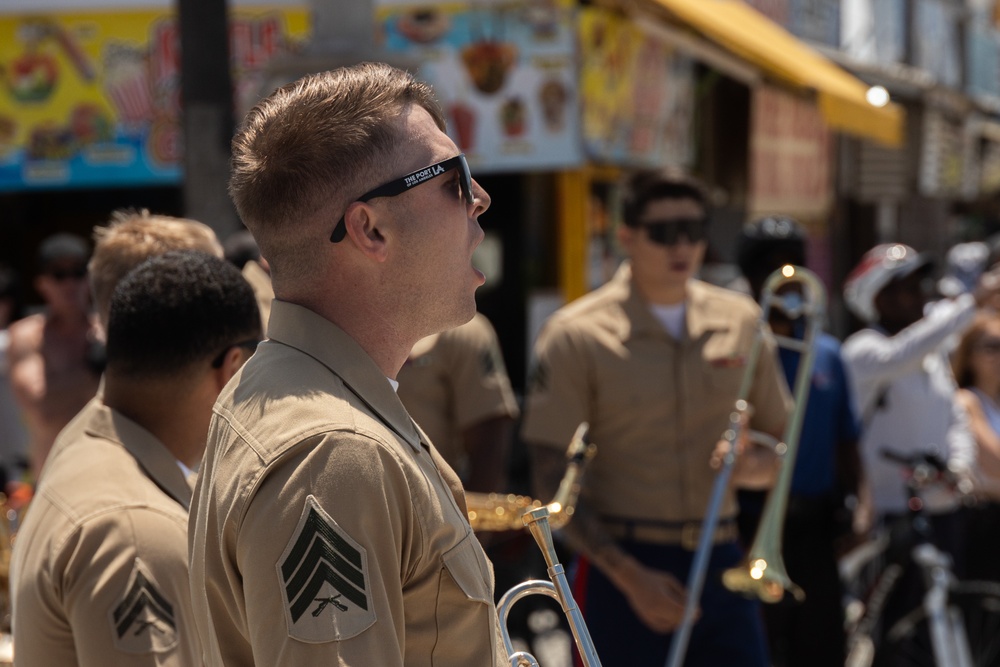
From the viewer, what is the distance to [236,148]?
6.38 feet

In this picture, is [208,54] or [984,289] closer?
[208,54]

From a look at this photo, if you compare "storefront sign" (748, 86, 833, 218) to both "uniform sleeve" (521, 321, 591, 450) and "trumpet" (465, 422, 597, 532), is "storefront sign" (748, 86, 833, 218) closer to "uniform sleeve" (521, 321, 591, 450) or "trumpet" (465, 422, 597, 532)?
"uniform sleeve" (521, 321, 591, 450)

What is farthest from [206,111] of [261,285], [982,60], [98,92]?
[982,60]

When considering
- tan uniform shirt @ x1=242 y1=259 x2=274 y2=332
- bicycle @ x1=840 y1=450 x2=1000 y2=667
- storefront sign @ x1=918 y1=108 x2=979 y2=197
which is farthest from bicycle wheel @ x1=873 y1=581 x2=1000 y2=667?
storefront sign @ x1=918 y1=108 x2=979 y2=197

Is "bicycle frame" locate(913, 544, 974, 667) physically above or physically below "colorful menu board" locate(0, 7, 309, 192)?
below

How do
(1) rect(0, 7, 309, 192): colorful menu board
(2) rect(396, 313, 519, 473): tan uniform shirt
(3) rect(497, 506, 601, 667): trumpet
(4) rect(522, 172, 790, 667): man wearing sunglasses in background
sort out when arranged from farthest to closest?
(1) rect(0, 7, 309, 192): colorful menu board
(2) rect(396, 313, 519, 473): tan uniform shirt
(4) rect(522, 172, 790, 667): man wearing sunglasses in background
(3) rect(497, 506, 601, 667): trumpet

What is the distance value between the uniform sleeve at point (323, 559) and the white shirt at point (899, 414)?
481 centimetres

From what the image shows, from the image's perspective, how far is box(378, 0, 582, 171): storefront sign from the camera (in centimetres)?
842

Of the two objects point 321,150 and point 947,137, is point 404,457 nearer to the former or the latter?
point 321,150

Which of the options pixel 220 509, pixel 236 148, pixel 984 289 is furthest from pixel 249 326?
pixel 984 289

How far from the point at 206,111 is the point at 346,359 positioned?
3424mm

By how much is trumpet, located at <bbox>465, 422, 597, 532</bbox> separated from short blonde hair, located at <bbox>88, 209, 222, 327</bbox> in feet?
3.29

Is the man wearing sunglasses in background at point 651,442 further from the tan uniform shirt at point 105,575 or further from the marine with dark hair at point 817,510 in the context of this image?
the tan uniform shirt at point 105,575

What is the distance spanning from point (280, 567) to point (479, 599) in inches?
11.1
